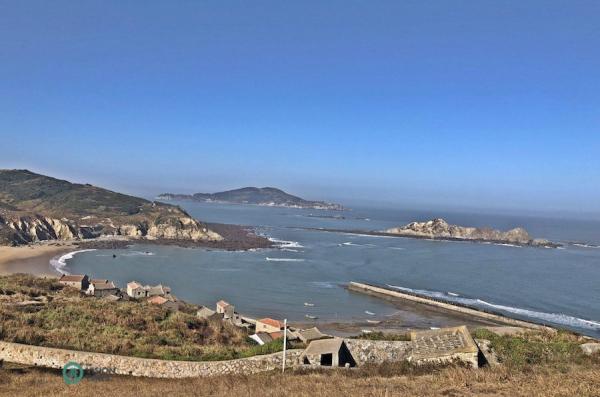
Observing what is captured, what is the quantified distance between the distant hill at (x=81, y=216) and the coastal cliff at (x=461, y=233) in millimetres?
50277

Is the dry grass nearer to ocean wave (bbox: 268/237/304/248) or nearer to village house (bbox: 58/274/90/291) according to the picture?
village house (bbox: 58/274/90/291)

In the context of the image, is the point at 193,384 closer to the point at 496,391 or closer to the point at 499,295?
the point at 496,391

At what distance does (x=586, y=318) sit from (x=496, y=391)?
34358 millimetres

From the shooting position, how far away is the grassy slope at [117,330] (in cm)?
1420

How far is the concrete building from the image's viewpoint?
12.9m

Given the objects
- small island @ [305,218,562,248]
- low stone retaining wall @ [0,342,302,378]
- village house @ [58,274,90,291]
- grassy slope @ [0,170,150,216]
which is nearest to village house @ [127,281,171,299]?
village house @ [58,274,90,291]

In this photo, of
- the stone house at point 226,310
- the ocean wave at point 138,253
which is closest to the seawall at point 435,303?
the stone house at point 226,310

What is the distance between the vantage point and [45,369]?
1300 centimetres

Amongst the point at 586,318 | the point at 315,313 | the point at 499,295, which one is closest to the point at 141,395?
the point at 315,313

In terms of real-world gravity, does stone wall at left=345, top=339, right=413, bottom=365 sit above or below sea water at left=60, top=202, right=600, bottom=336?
above

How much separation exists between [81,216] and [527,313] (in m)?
79.0

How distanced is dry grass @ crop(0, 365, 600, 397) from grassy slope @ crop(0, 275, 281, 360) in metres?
1.91

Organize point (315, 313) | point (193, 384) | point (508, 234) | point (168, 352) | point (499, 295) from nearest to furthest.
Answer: point (193, 384)
point (168, 352)
point (315, 313)
point (499, 295)
point (508, 234)

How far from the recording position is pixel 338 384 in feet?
31.7
